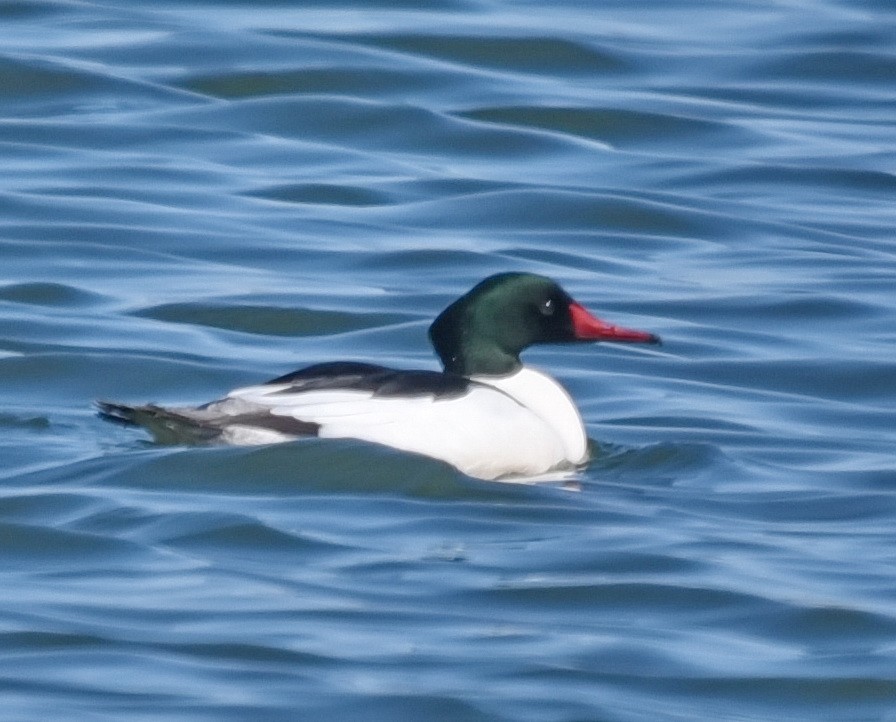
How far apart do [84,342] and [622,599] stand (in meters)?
4.57

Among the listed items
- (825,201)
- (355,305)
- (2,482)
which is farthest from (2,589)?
(825,201)

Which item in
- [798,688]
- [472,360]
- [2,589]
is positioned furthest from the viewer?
[472,360]

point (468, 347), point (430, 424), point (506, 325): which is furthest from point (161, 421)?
point (506, 325)

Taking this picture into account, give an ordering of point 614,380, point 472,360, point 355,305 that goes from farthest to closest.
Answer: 1. point 355,305
2. point 614,380
3. point 472,360

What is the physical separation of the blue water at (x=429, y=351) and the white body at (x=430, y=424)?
0.44 ft

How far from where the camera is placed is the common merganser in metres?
9.36

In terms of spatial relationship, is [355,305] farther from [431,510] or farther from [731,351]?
[431,510]

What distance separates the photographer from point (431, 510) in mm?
8953

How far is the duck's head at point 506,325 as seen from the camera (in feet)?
33.1

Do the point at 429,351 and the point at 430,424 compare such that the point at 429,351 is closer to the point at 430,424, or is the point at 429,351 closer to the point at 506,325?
the point at 506,325

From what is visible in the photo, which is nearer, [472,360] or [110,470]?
[110,470]

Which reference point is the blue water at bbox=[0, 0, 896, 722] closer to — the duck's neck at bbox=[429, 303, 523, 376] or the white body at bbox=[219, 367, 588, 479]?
the white body at bbox=[219, 367, 588, 479]

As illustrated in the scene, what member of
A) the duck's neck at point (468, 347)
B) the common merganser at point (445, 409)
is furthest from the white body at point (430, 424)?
the duck's neck at point (468, 347)

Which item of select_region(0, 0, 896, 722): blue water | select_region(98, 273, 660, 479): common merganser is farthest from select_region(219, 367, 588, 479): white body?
select_region(0, 0, 896, 722): blue water
